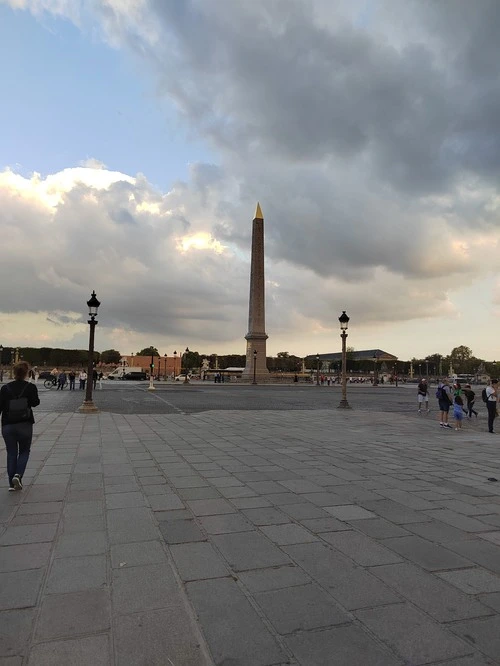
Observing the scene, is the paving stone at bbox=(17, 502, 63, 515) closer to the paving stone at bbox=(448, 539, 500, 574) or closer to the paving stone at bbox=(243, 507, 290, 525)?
the paving stone at bbox=(243, 507, 290, 525)

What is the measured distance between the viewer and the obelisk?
2176 inches

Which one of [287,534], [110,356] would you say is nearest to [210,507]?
Answer: [287,534]

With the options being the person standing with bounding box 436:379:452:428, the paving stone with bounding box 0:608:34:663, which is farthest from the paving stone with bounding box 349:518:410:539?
the person standing with bounding box 436:379:452:428

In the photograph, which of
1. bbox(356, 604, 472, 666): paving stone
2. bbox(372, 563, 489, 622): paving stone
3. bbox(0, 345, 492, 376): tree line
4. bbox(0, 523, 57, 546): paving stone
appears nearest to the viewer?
bbox(356, 604, 472, 666): paving stone

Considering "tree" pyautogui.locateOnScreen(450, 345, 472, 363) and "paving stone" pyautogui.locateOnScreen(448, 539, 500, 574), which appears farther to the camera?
"tree" pyautogui.locateOnScreen(450, 345, 472, 363)

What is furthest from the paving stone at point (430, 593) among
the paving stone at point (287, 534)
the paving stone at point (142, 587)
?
the paving stone at point (142, 587)

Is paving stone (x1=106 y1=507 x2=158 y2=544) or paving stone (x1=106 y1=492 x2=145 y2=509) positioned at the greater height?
paving stone (x1=106 y1=492 x2=145 y2=509)

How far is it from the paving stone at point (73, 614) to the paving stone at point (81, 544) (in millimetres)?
829

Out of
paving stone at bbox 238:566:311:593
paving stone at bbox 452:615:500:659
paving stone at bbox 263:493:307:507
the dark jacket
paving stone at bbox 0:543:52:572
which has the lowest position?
paving stone at bbox 0:543:52:572

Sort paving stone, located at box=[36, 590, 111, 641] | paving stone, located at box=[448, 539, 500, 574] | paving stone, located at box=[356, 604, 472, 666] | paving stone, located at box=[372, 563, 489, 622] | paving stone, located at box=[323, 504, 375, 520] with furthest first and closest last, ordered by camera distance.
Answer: paving stone, located at box=[323, 504, 375, 520] < paving stone, located at box=[448, 539, 500, 574] < paving stone, located at box=[372, 563, 489, 622] < paving stone, located at box=[36, 590, 111, 641] < paving stone, located at box=[356, 604, 472, 666]

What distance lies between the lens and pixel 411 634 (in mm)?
2928

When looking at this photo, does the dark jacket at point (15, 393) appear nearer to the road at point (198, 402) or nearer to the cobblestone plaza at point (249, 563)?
the cobblestone plaza at point (249, 563)

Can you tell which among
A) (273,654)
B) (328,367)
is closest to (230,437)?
(273,654)

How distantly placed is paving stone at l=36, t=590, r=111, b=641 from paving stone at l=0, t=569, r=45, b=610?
0.44ft
